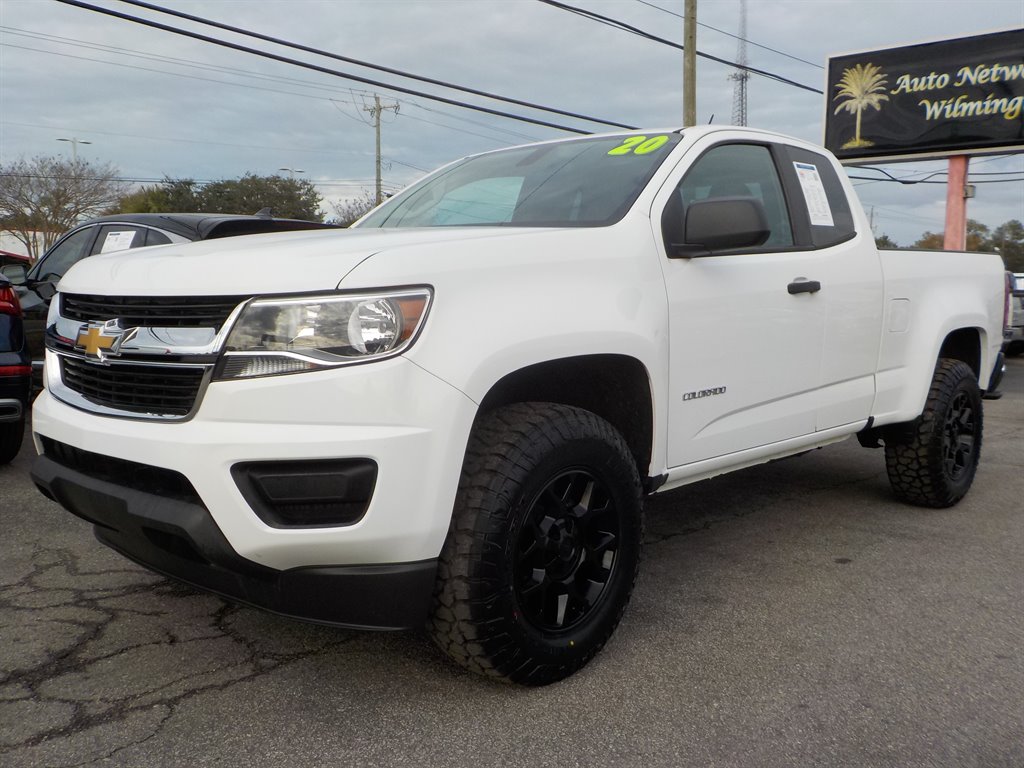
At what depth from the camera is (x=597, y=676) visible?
9.29ft

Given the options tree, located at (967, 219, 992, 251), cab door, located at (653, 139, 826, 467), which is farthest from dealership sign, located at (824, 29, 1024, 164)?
tree, located at (967, 219, 992, 251)

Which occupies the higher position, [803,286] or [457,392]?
[803,286]

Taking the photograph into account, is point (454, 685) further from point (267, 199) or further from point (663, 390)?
point (267, 199)

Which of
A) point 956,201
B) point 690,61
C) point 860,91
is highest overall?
point 860,91

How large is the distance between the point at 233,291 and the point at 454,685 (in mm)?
1336

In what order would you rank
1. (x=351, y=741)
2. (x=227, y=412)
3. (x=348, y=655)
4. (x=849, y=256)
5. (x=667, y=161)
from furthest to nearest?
(x=849, y=256), (x=667, y=161), (x=348, y=655), (x=351, y=741), (x=227, y=412)

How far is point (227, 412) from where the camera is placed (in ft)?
7.43

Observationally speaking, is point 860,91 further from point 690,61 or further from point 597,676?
point 597,676

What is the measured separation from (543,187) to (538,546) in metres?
1.50

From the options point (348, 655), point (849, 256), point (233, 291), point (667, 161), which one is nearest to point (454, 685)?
point (348, 655)

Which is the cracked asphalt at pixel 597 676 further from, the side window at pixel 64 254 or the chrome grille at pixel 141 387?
the side window at pixel 64 254

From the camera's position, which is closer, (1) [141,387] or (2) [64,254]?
(1) [141,387]

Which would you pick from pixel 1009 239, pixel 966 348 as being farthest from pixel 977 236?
pixel 966 348

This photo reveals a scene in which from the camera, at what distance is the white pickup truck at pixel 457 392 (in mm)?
2256
